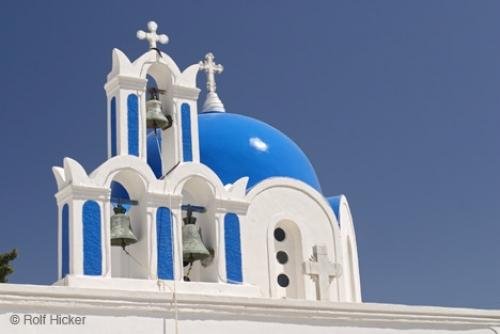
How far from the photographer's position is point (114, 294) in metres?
8.55

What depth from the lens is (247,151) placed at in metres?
13.0

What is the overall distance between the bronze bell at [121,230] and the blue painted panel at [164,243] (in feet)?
0.97

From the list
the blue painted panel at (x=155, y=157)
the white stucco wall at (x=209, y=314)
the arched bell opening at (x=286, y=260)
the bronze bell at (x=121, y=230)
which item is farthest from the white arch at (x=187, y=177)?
the arched bell opening at (x=286, y=260)

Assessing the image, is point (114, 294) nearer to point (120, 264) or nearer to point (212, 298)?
point (212, 298)

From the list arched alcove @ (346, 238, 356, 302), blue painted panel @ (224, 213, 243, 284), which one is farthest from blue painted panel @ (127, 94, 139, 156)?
arched alcove @ (346, 238, 356, 302)

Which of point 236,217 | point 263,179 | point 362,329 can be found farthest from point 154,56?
point 362,329

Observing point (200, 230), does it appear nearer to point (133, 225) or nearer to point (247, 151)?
point (133, 225)

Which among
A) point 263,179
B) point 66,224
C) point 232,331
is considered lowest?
point 232,331

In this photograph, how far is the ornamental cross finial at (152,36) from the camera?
10.7 metres

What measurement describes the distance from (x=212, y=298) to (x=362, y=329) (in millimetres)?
1937

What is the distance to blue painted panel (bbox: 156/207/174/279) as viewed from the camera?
9672 millimetres

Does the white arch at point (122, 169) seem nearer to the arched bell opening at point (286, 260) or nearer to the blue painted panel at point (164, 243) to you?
the blue painted panel at point (164, 243)

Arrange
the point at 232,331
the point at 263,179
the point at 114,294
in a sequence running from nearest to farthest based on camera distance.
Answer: the point at 114,294, the point at 232,331, the point at 263,179

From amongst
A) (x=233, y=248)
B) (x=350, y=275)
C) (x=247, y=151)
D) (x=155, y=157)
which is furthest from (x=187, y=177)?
(x=350, y=275)
